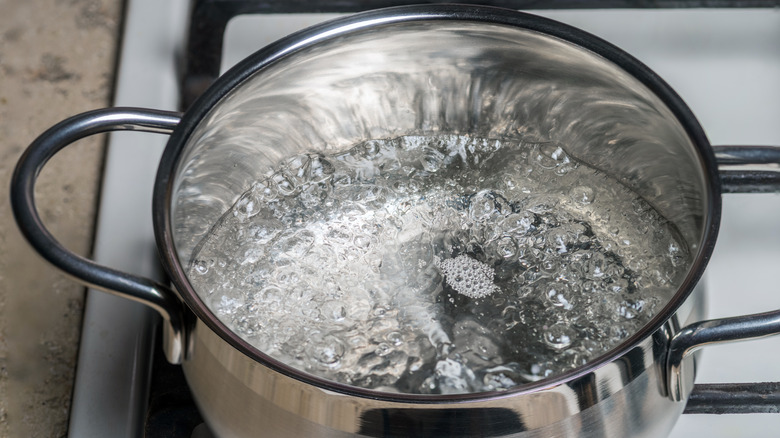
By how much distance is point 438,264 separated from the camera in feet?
1.34

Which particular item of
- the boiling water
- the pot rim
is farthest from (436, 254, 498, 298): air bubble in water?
the pot rim

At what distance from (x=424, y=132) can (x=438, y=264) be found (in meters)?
0.09

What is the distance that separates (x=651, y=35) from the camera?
1.70 ft

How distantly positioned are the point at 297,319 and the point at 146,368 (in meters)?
0.08

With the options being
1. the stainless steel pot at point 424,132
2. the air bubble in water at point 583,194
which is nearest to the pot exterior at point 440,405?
the stainless steel pot at point 424,132

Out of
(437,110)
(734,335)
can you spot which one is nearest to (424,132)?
(437,110)

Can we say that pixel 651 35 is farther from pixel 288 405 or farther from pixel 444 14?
pixel 288 405

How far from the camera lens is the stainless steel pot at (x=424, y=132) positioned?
28 centimetres

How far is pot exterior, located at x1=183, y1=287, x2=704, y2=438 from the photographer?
270 millimetres

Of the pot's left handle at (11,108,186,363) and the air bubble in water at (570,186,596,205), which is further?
the air bubble in water at (570,186,596,205)

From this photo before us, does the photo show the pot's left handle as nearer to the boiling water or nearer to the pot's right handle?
the boiling water

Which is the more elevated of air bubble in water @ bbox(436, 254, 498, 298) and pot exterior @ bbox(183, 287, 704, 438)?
air bubble in water @ bbox(436, 254, 498, 298)

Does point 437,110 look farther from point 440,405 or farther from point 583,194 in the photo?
point 440,405

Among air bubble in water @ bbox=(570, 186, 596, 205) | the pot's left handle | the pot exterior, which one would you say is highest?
air bubble in water @ bbox=(570, 186, 596, 205)
